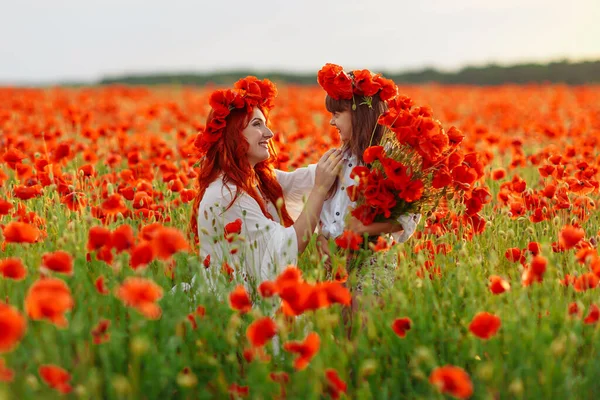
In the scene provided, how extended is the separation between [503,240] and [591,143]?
2525mm

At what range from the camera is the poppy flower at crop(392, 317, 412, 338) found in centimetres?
234

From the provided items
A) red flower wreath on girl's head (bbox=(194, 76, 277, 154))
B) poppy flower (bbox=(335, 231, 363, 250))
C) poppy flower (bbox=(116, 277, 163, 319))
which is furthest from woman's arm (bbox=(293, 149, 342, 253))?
poppy flower (bbox=(116, 277, 163, 319))

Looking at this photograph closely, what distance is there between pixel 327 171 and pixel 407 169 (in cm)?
44

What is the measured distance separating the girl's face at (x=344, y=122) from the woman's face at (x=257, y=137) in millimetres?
363

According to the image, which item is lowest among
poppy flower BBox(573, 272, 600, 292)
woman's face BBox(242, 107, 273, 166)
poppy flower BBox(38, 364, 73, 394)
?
poppy flower BBox(573, 272, 600, 292)

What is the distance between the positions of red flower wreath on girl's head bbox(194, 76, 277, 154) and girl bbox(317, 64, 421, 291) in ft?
1.26

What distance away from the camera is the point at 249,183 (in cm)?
354

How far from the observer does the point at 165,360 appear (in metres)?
2.25

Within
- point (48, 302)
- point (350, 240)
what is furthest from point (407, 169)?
point (48, 302)

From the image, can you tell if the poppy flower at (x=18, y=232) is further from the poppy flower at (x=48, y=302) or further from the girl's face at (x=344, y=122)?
the girl's face at (x=344, y=122)

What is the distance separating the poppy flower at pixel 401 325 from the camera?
2.34 metres

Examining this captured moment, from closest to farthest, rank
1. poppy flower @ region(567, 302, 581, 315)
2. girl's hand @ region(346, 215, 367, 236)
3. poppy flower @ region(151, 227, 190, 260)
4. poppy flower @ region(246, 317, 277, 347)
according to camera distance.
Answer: poppy flower @ region(246, 317, 277, 347) → poppy flower @ region(151, 227, 190, 260) → poppy flower @ region(567, 302, 581, 315) → girl's hand @ region(346, 215, 367, 236)

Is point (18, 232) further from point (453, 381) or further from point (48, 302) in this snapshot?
point (453, 381)

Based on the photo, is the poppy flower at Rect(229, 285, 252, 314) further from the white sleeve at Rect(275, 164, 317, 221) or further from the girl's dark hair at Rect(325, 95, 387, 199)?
the white sleeve at Rect(275, 164, 317, 221)
